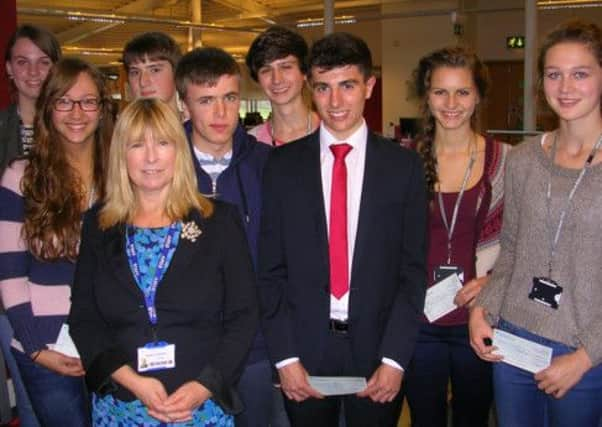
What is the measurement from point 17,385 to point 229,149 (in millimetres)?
1224

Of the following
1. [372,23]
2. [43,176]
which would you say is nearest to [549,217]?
[43,176]

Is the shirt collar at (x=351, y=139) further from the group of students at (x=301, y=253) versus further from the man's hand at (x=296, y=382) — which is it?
the man's hand at (x=296, y=382)

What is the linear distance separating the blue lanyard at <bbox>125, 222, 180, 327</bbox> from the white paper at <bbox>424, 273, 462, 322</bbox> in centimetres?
103

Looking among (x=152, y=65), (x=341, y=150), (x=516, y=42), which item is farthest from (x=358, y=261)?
(x=516, y=42)

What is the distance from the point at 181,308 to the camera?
1925mm

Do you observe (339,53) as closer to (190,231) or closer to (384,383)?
(190,231)

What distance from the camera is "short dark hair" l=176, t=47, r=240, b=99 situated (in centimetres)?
229

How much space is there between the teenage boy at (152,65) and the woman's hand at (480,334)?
1.63m

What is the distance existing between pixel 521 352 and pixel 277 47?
1641mm

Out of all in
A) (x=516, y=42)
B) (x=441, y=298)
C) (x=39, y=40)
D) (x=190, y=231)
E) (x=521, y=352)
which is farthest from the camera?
(x=516, y=42)

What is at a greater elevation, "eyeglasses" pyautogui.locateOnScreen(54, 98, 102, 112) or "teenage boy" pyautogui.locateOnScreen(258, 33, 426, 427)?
"eyeglasses" pyautogui.locateOnScreen(54, 98, 102, 112)

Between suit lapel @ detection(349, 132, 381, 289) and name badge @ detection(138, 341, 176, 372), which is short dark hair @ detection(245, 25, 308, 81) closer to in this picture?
suit lapel @ detection(349, 132, 381, 289)

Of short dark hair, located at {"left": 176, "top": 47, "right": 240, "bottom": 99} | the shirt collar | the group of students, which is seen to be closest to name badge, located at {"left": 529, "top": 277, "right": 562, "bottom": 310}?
the group of students

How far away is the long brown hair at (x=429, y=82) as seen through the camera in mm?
2539
